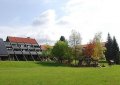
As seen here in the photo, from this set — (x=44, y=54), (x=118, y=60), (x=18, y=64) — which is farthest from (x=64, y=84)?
(x=44, y=54)

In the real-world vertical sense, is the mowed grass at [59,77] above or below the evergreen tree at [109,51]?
below

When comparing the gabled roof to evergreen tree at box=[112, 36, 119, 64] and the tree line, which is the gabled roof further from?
evergreen tree at box=[112, 36, 119, 64]

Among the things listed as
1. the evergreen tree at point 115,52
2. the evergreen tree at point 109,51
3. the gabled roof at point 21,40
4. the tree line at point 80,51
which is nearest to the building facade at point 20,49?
the gabled roof at point 21,40

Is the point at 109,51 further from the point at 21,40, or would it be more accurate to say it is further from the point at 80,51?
the point at 21,40

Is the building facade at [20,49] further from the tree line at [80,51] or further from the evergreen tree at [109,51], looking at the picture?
the evergreen tree at [109,51]

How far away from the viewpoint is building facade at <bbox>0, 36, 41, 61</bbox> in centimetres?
11412

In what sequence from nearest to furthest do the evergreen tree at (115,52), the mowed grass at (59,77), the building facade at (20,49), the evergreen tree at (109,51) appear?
the mowed grass at (59,77), the evergreen tree at (115,52), the evergreen tree at (109,51), the building facade at (20,49)

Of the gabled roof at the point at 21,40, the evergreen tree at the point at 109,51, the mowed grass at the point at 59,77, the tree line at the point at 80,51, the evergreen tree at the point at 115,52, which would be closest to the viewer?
the mowed grass at the point at 59,77

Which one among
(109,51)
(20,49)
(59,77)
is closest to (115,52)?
(109,51)

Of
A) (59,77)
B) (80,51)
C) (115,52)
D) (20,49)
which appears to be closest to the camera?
(59,77)

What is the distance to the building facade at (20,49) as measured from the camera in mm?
114125

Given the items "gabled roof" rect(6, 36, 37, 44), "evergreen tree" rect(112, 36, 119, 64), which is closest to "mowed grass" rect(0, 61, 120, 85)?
"evergreen tree" rect(112, 36, 119, 64)

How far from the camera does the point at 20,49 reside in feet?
415

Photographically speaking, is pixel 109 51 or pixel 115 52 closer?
pixel 115 52
